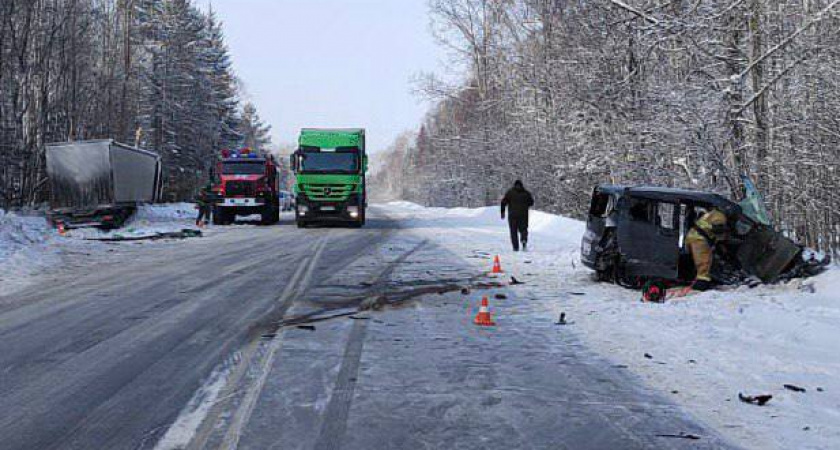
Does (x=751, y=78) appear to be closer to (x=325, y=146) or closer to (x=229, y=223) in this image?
(x=325, y=146)

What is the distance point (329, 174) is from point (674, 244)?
16260 mm

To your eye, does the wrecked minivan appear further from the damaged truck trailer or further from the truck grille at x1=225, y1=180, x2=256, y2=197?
the truck grille at x1=225, y1=180, x2=256, y2=197

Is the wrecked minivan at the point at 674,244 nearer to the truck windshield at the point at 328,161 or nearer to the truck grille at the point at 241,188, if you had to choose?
the truck windshield at the point at 328,161

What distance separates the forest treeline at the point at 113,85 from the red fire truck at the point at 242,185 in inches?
371

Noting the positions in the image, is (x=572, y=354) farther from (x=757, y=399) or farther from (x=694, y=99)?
(x=694, y=99)

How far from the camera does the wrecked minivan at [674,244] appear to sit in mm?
9367

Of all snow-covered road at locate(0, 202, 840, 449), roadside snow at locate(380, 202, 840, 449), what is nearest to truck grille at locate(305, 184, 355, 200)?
snow-covered road at locate(0, 202, 840, 449)

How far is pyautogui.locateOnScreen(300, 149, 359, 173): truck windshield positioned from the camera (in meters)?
24.3

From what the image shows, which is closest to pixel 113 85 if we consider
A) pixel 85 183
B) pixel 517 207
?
pixel 85 183

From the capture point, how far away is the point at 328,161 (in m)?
24.4

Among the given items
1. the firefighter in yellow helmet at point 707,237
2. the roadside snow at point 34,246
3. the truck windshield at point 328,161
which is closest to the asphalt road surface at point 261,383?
the roadside snow at point 34,246

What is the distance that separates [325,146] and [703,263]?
17233mm

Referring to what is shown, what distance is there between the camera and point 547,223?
2339 cm

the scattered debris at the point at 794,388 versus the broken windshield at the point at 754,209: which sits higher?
the broken windshield at the point at 754,209
